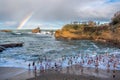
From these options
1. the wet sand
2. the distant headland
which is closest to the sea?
the wet sand

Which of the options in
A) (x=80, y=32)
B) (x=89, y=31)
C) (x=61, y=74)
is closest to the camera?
(x=61, y=74)

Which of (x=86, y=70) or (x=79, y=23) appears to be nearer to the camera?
(x=86, y=70)

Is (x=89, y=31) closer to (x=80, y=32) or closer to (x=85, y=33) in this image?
(x=85, y=33)

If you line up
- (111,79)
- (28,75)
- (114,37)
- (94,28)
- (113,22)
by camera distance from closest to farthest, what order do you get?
(111,79) → (28,75) → (114,37) → (113,22) → (94,28)

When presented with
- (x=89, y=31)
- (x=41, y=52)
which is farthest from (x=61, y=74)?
(x=89, y=31)

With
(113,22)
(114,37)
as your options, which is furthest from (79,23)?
(114,37)

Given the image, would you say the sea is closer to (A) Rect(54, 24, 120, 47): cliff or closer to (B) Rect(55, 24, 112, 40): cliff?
(A) Rect(54, 24, 120, 47): cliff

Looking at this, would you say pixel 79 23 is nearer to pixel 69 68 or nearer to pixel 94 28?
pixel 94 28

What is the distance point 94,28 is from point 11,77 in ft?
322

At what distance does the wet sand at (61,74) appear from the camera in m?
25.1

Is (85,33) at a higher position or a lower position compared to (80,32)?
lower

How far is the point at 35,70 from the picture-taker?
1142 inches

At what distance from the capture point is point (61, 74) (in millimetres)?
26875

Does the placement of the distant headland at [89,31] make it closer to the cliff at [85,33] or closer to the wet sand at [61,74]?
the cliff at [85,33]
